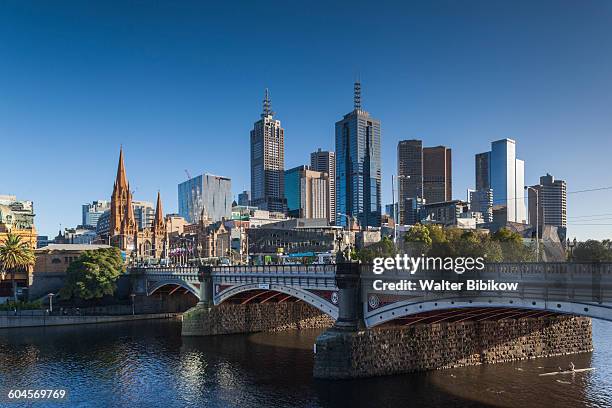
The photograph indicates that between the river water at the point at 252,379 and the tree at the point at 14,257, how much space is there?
37.8m

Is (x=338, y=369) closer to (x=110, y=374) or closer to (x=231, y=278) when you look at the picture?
(x=110, y=374)

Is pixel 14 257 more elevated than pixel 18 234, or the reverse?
pixel 18 234

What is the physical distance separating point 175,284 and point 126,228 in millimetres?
90260

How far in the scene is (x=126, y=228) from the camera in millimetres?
185875

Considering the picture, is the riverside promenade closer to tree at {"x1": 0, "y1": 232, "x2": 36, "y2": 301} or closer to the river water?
the river water

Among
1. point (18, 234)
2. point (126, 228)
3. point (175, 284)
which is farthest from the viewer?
point (126, 228)

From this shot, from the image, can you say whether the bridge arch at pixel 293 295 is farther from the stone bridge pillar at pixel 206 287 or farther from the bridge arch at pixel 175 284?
the bridge arch at pixel 175 284

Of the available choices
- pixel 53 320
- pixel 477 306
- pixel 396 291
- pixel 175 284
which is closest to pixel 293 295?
pixel 396 291

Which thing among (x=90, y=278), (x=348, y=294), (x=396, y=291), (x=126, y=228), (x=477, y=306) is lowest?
(x=90, y=278)

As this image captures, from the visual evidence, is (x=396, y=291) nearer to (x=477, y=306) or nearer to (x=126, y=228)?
(x=477, y=306)

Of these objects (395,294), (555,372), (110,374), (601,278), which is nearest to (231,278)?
(110,374)

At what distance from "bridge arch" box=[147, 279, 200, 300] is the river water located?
486 inches

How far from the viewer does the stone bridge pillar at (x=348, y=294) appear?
55.2 meters

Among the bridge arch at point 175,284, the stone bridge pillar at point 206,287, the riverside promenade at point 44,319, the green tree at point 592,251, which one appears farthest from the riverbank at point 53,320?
the green tree at point 592,251
